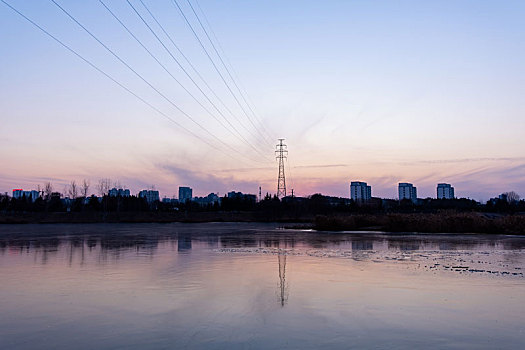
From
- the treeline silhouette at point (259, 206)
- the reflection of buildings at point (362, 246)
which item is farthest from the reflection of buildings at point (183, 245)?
the treeline silhouette at point (259, 206)

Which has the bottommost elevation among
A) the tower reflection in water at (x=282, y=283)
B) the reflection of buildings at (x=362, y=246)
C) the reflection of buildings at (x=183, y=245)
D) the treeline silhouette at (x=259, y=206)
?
the reflection of buildings at (x=183, y=245)

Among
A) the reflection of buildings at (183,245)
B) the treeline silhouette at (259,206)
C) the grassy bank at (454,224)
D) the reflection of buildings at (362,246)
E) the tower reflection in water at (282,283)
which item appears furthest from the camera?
the treeline silhouette at (259,206)

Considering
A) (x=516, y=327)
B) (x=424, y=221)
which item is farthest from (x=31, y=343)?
(x=424, y=221)

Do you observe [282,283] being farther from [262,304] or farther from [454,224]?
[454,224]

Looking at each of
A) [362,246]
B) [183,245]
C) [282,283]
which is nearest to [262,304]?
[282,283]

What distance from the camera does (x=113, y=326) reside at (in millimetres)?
7297

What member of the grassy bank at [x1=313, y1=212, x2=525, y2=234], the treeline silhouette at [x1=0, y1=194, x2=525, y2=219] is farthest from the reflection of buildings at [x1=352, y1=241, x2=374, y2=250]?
the treeline silhouette at [x1=0, y1=194, x2=525, y2=219]

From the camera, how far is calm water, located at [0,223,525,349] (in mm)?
6602

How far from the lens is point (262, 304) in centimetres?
902

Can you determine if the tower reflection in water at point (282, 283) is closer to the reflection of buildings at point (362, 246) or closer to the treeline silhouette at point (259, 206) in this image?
the reflection of buildings at point (362, 246)

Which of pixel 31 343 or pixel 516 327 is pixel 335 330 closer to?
pixel 516 327

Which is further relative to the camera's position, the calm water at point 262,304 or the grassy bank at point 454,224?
the grassy bank at point 454,224

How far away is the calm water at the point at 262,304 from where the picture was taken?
6602 mm

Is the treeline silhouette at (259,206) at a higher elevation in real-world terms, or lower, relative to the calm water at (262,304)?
higher
